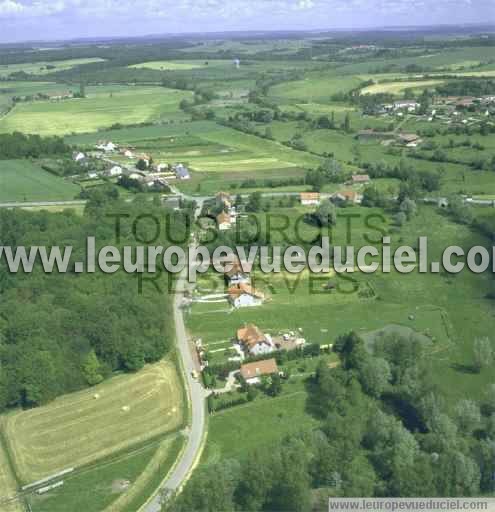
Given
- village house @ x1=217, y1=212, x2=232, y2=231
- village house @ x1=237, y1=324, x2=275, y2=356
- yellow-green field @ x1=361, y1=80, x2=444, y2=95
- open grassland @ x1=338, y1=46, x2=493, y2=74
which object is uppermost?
open grassland @ x1=338, y1=46, x2=493, y2=74

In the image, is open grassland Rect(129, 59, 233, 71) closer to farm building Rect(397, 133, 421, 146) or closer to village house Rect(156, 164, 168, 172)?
farm building Rect(397, 133, 421, 146)

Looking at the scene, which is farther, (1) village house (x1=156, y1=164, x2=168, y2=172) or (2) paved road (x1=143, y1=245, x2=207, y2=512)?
(1) village house (x1=156, y1=164, x2=168, y2=172)

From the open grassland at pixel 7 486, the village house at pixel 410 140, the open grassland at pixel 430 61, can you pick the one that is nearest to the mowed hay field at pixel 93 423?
the open grassland at pixel 7 486

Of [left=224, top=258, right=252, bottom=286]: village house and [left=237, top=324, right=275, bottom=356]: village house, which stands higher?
[left=224, top=258, right=252, bottom=286]: village house

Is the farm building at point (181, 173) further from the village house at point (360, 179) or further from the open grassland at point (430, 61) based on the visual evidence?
the open grassland at point (430, 61)

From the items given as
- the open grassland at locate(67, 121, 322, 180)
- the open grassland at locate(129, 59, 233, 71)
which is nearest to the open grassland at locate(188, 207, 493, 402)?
the open grassland at locate(67, 121, 322, 180)

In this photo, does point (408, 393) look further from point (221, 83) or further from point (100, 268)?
point (221, 83)

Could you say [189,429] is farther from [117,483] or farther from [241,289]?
[241,289]
